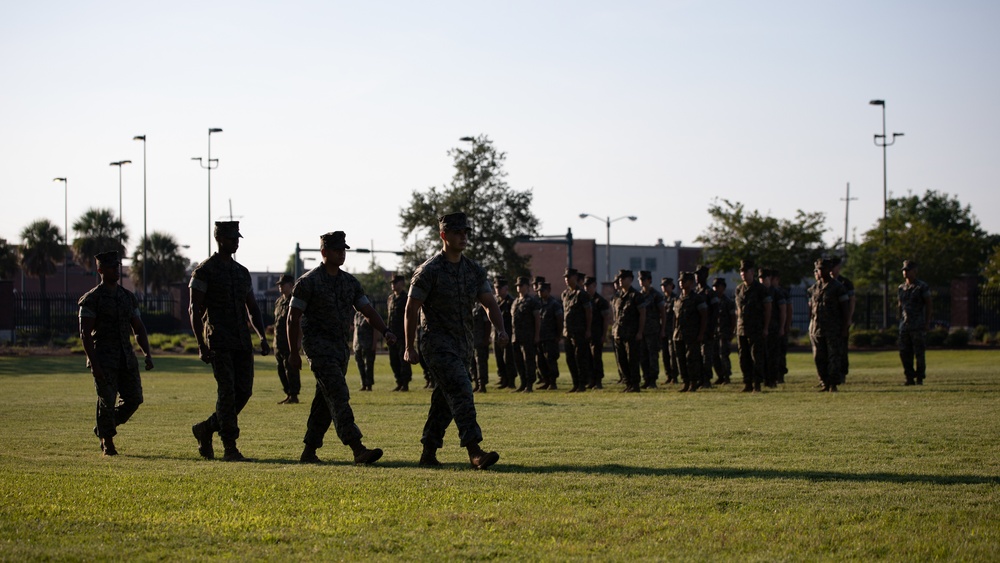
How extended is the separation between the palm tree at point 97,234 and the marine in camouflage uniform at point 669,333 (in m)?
52.0

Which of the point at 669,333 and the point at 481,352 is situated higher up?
the point at 669,333

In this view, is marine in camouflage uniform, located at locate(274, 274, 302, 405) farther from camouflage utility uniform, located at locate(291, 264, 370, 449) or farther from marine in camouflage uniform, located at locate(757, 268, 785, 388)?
camouflage utility uniform, located at locate(291, 264, 370, 449)

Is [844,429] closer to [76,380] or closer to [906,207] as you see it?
[76,380]

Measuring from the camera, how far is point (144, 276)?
69375 mm

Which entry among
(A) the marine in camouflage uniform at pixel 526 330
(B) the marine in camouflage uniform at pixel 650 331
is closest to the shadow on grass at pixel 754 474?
(B) the marine in camouflage uniform at pixel 650 331

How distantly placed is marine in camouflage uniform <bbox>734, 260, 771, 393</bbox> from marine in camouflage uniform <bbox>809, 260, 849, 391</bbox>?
881 millimetres

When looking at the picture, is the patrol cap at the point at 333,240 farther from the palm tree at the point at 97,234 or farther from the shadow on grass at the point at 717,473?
the palm tree at the point at 97,234

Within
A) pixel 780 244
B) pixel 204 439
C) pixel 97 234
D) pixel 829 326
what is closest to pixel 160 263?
pixel 97 234

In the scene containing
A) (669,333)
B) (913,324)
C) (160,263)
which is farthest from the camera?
(160,263)

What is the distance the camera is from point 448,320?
1037 centimetres

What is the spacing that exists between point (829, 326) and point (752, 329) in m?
1.32

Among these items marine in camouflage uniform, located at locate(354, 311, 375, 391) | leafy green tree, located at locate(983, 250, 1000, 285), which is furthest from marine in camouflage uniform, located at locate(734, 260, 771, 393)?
leafy green tree, located at locate(983, 250, 1000, 285)

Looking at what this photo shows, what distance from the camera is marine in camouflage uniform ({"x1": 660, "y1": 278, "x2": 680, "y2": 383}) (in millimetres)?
24594

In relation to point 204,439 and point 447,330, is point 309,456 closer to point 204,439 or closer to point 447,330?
point 204,439
